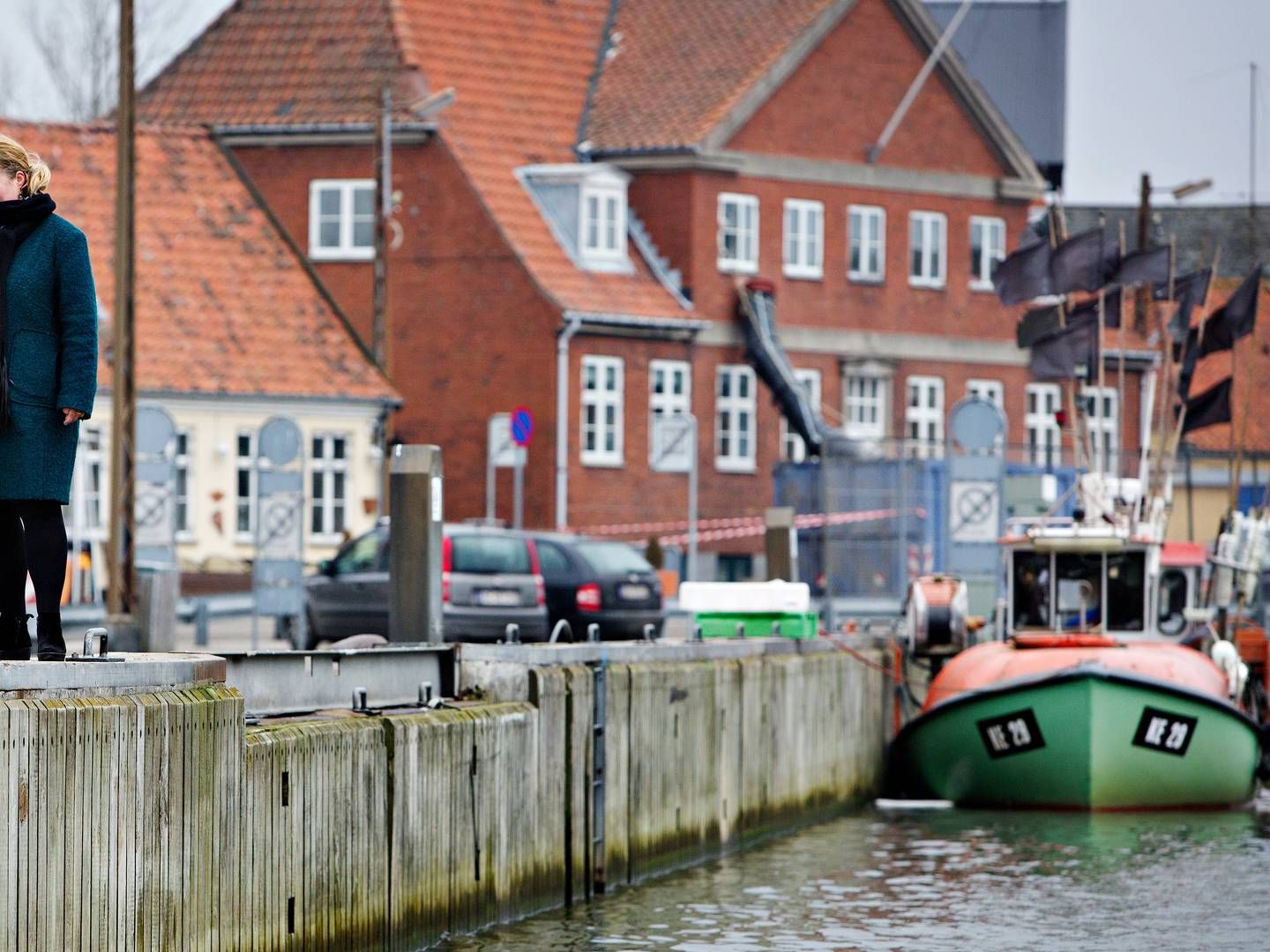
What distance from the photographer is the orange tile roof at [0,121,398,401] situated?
4856cm

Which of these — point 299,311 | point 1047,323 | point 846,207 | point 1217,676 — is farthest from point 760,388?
point 1217,676

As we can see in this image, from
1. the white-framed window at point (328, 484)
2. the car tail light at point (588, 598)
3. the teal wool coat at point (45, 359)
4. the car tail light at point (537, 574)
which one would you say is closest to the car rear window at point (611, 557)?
the car tail light at point (588, 598)

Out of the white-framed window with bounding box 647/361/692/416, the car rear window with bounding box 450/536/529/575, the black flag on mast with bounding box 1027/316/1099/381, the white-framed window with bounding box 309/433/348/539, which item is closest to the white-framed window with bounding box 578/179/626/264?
the white-framed window with bounding box 647/361/692/416

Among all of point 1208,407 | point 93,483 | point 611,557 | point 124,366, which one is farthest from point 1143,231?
point 124,366

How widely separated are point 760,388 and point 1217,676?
27891 mm

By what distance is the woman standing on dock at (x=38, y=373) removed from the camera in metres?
10.9

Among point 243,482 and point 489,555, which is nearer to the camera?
point 489,555

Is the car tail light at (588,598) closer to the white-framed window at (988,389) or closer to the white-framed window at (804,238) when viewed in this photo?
the white-framed window at (804,238)

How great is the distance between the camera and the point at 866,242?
57031 millimetres

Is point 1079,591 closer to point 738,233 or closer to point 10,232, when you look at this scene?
point 10,232

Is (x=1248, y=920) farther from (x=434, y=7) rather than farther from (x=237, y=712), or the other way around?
(x=434, y=7)

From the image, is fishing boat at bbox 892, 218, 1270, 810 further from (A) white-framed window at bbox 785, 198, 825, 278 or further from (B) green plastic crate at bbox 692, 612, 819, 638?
(A) white-framed window at bbox 785, 198, 825, 278

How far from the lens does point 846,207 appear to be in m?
56.6

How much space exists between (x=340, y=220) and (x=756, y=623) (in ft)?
95.4
